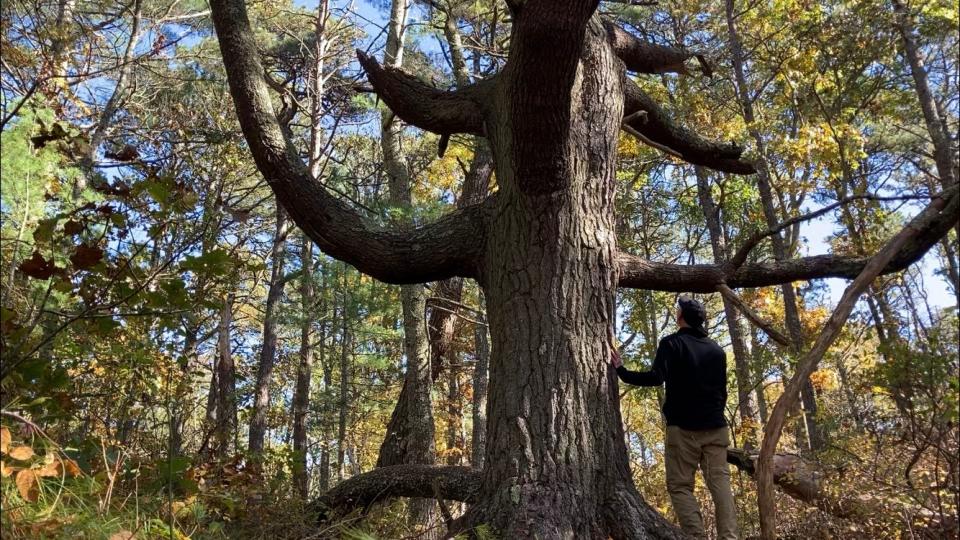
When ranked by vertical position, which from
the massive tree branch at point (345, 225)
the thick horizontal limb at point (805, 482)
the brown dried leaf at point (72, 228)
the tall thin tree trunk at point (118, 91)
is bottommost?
the thick horizontal limb at point (805, 482)

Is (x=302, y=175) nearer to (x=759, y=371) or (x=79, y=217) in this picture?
(x=79, y=217)

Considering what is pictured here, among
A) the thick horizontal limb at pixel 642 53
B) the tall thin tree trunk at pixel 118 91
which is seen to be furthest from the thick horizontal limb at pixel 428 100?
the tall thin tree trunk at pixel 118 91

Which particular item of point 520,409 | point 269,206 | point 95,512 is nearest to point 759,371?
point 520,409

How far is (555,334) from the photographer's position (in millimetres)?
3758

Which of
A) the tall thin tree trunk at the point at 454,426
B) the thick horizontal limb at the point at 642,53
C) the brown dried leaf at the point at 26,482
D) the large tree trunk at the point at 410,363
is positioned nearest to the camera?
the brown dried leaf at the point at 26,482

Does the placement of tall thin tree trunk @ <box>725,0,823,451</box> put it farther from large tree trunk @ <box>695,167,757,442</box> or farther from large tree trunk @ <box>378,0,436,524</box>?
large tree trunk @ <box>378,0,436,524</box>

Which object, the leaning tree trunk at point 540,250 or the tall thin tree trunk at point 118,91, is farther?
the tall thin tree trunk at point 118,91

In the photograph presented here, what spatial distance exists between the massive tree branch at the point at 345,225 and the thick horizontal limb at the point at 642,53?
5.74 ft

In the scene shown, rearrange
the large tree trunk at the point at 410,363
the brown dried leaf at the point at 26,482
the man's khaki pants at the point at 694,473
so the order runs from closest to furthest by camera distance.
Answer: the brown dried leaf at the point at 26,482 → the man's khaki pants at the point at 694,473 → the large tree trunk at the point at 410,363

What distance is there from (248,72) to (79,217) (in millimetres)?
1559

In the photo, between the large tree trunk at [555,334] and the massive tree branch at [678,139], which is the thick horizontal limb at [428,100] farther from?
the massive tree branch at [678,139]

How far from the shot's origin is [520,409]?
363 centimetres

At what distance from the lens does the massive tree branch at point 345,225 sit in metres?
4.28

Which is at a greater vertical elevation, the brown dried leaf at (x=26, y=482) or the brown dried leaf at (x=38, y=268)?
the brown dried leaf at (x=38, y=268)
